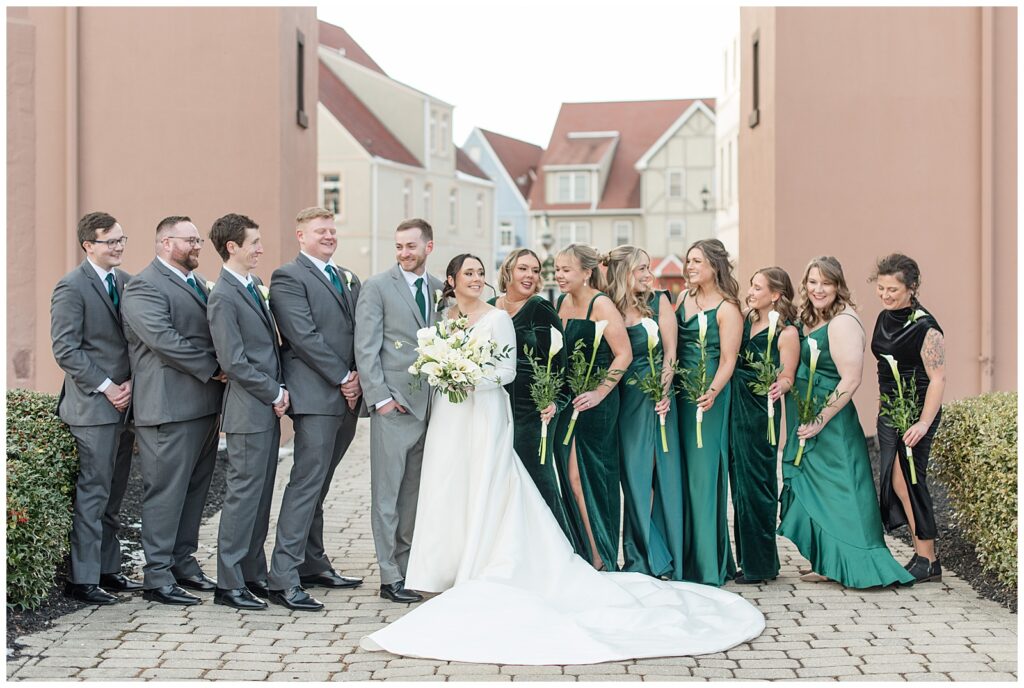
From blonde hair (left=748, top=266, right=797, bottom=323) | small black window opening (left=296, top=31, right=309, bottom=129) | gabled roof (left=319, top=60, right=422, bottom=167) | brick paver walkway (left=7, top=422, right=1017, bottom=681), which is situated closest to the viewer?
brick paver walkway (left=7, top=422, right=1017, bottom=681)

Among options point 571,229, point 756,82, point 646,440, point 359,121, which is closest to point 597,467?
point 646,440

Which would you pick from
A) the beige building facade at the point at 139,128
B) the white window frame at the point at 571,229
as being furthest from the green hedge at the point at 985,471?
the white window frame at the point at 571,229

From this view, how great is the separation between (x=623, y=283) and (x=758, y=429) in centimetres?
131

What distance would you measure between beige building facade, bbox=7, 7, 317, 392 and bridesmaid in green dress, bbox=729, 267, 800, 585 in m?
7.00

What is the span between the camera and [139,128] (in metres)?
13.0

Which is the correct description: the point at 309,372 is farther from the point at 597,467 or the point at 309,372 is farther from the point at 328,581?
the point at 597,467

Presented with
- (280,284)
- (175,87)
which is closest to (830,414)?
(280,284)

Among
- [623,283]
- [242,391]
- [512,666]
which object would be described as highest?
[623,283]

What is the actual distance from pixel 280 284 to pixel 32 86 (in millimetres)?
7190

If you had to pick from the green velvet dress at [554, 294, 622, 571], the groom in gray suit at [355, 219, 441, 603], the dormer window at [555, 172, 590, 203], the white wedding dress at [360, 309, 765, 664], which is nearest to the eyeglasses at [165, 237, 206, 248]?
the groom in gray suit at [355, 219, 441, 603]

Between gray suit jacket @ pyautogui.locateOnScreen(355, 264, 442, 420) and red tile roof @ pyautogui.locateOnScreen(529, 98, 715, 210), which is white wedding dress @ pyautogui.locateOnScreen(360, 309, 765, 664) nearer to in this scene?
gray suit jacket @ pyautogui.locateOnScreen(355, 264, 442, 420)

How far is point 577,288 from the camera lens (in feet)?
24.8

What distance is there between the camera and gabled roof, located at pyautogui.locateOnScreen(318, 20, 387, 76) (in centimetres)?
5128

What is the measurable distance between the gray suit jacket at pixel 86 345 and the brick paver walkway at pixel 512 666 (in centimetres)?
119
